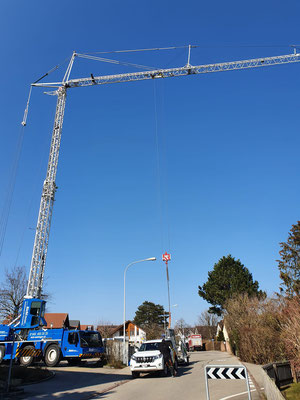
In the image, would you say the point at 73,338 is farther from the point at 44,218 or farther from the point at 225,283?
the point at 225,283

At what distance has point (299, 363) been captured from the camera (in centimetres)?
1133

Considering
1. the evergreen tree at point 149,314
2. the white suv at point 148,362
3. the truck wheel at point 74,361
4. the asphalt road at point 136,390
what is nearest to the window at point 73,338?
the truck wheel at point 74,361

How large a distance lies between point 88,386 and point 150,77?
37.1 meters

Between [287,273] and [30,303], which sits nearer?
[30,303]

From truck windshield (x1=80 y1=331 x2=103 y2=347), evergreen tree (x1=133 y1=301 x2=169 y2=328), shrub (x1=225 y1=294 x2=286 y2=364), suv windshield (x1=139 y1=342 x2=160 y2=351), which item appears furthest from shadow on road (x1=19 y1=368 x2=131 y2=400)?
evergreen tree (x1=133 y1=301 x2=169 y2=328)

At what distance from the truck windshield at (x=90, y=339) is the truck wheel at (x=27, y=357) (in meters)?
3.29

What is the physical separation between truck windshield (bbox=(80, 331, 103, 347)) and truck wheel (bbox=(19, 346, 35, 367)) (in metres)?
3.29

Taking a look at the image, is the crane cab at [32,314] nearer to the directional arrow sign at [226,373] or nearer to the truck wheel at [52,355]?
the truck wheel at [52,355]

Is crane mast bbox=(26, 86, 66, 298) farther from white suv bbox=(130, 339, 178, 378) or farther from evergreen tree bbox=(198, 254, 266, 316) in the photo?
evergreen tree bbox=(198, 254, 266, 316)

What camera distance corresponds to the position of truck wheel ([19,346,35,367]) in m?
20.2

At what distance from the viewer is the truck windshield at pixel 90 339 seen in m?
20.8

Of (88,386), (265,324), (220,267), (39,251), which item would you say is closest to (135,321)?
(220,267)

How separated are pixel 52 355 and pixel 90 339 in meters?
2.62

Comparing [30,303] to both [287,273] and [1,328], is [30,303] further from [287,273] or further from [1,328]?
[287,273]
